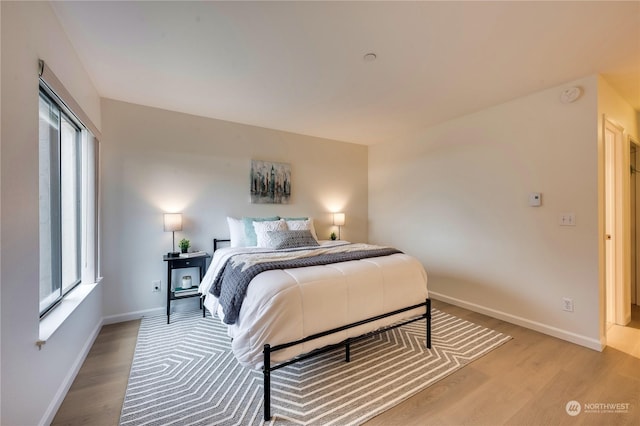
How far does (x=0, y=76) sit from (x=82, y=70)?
1.49 meters

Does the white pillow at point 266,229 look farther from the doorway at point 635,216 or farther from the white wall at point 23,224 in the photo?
the doorway at point 635,216

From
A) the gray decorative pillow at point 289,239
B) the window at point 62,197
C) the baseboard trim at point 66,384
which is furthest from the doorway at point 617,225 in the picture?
the window at point 62,197

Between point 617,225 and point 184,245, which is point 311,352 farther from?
point 617,225

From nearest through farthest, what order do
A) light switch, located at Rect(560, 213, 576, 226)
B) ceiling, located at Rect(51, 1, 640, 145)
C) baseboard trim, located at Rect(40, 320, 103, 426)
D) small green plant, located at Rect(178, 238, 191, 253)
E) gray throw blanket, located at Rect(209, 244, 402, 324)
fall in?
1. baseboard trim, located at Rect(40, 320, 103, 426)
2. ceiling, located at Rect(51, 1, 640, 145)
3. gray throw blanket, located at Rect(209, 244, 402, 324)
4. light switch, located at Rect(560, 213, 576, 226)
5. small green plant, located at Rect(178, 238, 191, 253)

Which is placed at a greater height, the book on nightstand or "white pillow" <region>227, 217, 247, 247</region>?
"white pillow" <region>227, 217, 247, 247</region>

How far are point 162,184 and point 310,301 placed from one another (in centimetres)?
253

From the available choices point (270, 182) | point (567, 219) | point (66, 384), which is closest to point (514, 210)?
point (567, 219)

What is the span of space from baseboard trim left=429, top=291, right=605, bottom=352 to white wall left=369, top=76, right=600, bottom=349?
10 millimetres

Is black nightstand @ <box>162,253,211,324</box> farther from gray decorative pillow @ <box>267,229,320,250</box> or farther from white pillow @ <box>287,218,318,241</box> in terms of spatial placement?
white pillow @ <box>287,218,318,241</box>

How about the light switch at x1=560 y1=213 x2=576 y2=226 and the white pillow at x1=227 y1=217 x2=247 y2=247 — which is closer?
the light switch at x1=560 y1=213 x2=576 y2=226

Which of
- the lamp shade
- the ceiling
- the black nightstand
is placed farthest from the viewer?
the lamp shade

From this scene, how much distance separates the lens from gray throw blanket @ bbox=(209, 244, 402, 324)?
1.91m

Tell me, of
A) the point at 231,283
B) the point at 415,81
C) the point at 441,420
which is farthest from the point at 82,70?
the point at 441,420

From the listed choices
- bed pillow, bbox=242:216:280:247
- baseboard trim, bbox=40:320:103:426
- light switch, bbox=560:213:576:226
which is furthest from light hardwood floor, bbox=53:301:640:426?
bed pillow, bbox=242:216:280:247
